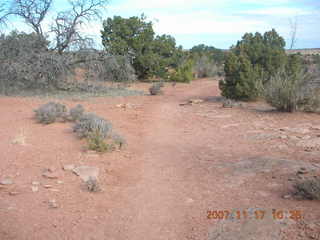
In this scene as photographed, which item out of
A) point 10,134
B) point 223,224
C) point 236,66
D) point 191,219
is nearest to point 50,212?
point 191,219

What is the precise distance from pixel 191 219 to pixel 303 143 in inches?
143

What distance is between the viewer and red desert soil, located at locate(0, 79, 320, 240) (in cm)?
344

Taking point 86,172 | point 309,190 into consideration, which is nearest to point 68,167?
point 86,172

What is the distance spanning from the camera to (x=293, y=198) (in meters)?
3.86

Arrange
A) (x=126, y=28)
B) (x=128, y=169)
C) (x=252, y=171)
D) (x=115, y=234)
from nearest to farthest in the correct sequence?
(x=115, y=234) < (x=252, y=171) < (x=128, y=169) < (x=126, y=28)

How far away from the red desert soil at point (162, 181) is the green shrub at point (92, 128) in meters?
0.25


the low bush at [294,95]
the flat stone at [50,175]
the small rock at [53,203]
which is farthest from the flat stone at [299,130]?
the small rock at [53,203]

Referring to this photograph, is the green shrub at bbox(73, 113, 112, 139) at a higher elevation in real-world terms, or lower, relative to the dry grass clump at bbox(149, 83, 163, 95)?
lower

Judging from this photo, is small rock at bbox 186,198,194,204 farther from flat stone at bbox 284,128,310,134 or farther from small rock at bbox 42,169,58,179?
flat stone at bbox 284,128,310,134

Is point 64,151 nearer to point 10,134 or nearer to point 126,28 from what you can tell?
point 10,134

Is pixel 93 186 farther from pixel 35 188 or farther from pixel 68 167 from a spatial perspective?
pixel 68 167

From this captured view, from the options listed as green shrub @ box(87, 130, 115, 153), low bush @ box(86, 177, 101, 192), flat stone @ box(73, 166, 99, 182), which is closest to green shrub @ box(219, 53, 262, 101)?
green shrub @ box(87, 130, 115, 153)
